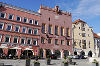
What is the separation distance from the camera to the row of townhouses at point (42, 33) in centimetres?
3114

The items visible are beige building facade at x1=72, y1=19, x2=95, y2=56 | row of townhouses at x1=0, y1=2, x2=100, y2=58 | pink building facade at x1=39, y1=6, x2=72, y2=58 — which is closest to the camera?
row of townhouses at x1=0, y1=2, x2=100, y2=58

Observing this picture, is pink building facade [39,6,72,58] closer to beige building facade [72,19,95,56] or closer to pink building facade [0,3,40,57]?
pink building facade [0,3,40,57]

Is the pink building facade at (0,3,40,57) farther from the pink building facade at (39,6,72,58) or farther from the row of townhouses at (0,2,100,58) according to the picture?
the pink building facade at (39,6,72,58)

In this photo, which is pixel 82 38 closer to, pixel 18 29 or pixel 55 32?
pixel 55 32

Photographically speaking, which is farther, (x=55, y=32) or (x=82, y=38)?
(x=82, y=38)

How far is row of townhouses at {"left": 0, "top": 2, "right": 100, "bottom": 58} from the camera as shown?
102 feet

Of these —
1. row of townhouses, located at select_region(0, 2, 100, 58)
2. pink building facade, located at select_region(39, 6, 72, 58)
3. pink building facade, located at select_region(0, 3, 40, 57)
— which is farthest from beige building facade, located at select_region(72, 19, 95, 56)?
pink building facade, located at select_region(0, 3, 40, 57)

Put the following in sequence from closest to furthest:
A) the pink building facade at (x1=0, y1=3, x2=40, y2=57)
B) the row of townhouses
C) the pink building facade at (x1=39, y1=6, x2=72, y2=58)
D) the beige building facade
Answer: the pink building facade at (x1=0, y1=3, x2=40, y2=57)
the row of townhouses
the pink building facade at (x1=39, y1=6, x2=72, y2=58)
the beige building facade

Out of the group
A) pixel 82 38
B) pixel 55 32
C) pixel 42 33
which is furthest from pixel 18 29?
pixel 82 38

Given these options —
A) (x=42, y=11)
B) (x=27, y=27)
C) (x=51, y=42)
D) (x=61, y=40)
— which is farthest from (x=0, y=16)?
(x=61, y=40)

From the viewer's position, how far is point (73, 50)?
4250 centimetres

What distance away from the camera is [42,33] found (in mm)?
36906

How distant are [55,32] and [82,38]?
13.1 meters

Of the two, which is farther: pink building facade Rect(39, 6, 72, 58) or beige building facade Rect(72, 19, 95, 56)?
beige building facade Rect(72, 19, 95, 56)
